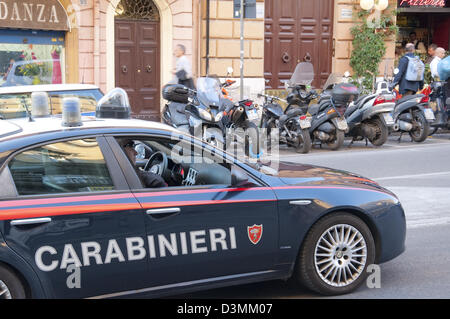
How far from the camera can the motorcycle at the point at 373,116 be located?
13430 millimetres

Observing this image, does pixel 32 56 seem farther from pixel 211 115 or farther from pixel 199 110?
pixel 211 115

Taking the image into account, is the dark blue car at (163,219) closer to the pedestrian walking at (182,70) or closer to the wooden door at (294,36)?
the pedestrian walking at (182,70)

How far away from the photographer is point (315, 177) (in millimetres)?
5266

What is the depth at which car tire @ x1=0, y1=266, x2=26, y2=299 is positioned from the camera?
3.97 metres

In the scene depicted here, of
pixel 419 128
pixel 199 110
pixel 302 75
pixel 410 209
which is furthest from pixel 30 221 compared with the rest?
pixel 419 128

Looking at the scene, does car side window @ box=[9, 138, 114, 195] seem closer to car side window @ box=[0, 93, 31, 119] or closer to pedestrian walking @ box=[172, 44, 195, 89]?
car side window @ box=[0, 93, 31, 119]

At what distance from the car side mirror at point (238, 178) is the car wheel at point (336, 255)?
63cm

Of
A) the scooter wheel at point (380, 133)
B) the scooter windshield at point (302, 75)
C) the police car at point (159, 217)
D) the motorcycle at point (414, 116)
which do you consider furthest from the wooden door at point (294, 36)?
the police car at point (159, 217)

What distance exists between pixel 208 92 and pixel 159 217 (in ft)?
25.5

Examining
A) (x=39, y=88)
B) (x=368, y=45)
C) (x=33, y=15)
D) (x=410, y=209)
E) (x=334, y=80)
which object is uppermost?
(x=33, y=15)

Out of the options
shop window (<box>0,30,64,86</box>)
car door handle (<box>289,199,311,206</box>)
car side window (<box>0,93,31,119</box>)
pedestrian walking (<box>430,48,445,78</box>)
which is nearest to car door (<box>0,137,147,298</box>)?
car door handle (<box>289,199,311,206</box>)

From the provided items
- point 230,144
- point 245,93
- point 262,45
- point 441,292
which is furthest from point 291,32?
point 441,292

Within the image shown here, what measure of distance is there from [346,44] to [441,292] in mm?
15501

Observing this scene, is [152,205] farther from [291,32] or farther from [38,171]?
[291,32]
